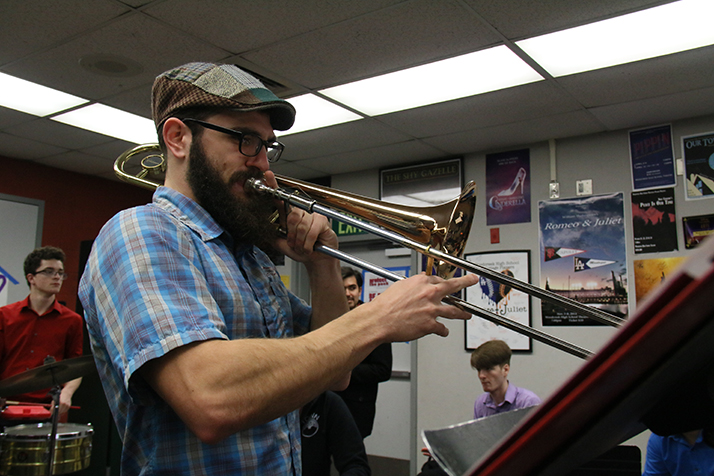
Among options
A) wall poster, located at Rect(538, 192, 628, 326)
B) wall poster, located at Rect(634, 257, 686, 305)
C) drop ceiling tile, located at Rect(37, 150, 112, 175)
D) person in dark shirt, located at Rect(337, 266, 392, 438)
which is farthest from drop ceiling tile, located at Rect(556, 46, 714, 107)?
drop ceiling tile, located at Rect(37, 150, 112, 175)

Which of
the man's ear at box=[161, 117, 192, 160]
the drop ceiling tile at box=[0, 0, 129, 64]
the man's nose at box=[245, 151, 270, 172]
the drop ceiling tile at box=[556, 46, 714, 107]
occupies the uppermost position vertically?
the drop ceiling tile at box=[0, 0, 129, 64]

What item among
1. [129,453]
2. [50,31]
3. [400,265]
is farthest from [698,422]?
[400,265]

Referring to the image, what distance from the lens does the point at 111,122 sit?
3.93m

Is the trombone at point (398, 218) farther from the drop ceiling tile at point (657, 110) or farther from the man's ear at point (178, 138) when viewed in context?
the drop ceiling tile at point (657, 110)

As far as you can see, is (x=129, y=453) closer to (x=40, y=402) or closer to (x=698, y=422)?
(x=698, y=422)

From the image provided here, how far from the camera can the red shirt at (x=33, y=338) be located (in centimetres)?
343

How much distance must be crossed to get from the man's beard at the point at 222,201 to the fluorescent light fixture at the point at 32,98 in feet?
9.24

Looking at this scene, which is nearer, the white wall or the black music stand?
the black music stand

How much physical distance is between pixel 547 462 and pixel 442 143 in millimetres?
3943

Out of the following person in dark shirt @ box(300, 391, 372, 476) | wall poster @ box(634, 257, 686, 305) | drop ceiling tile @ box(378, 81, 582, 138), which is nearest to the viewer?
person in dark shirt @ box(300, 391, 372, 476)

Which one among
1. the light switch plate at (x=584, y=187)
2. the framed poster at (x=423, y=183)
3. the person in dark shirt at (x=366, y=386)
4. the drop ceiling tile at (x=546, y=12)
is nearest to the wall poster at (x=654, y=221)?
the light switch plate at (x=584, y=187)

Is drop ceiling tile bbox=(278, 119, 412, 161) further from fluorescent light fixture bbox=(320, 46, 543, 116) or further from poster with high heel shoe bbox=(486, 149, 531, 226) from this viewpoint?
poster with high heel shoe bbox=(486, 149, 531, 226)

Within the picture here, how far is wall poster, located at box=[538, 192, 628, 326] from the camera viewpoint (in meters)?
3.73

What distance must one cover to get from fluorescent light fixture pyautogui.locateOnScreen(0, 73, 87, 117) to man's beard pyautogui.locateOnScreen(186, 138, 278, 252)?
2.82 metres
